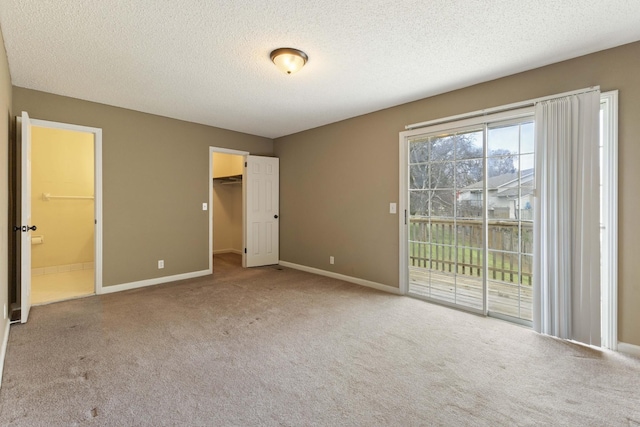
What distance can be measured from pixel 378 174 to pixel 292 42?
2.30 meters

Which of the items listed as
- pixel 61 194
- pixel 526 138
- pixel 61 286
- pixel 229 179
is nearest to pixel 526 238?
pixel 526 138

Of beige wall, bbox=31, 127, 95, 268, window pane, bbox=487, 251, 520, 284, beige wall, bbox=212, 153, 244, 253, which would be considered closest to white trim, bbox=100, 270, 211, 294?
beige wall, bbox=31, 127, 95, 268

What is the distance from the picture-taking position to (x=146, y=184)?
4.55 m

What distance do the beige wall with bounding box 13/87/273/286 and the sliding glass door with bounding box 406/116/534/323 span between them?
11.2 feet

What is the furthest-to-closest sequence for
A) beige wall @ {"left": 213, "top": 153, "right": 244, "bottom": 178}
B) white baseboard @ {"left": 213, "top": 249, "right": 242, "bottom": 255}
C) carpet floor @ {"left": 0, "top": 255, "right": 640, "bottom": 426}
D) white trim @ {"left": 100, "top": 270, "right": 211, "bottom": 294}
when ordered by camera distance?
1. white baseboard @ {"left": 213, "top": 249, "right": 242, "bottom": 255}
2. beige wall @ {"left": 213, "top": 153, "right": 244, "bottom": 178}
3. white trim @ {"left": 100, "top": 270, "right": 211, "bottom": 294}
4. carpet floor @ {"left": 0, "top": 255, "right": 640, "bottom": 426}

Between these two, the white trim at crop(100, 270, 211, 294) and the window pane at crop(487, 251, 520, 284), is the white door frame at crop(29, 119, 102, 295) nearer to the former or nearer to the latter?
the white trim at crop(100, 270, 211, 294)

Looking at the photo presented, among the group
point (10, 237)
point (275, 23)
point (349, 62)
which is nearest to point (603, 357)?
point (349, 62)

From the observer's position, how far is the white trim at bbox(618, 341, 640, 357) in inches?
98.0

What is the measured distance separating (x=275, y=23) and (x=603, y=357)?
3718 mm

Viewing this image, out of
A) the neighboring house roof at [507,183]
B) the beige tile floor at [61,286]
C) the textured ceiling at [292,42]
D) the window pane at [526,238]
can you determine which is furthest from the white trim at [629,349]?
the beige tile floor at [61,286]

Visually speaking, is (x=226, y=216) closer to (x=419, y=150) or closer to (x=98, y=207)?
(x=98, y=207)

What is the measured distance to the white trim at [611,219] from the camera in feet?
8.46

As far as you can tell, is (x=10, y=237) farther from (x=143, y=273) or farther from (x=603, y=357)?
(x=603, y=357)

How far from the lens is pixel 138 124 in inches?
175
